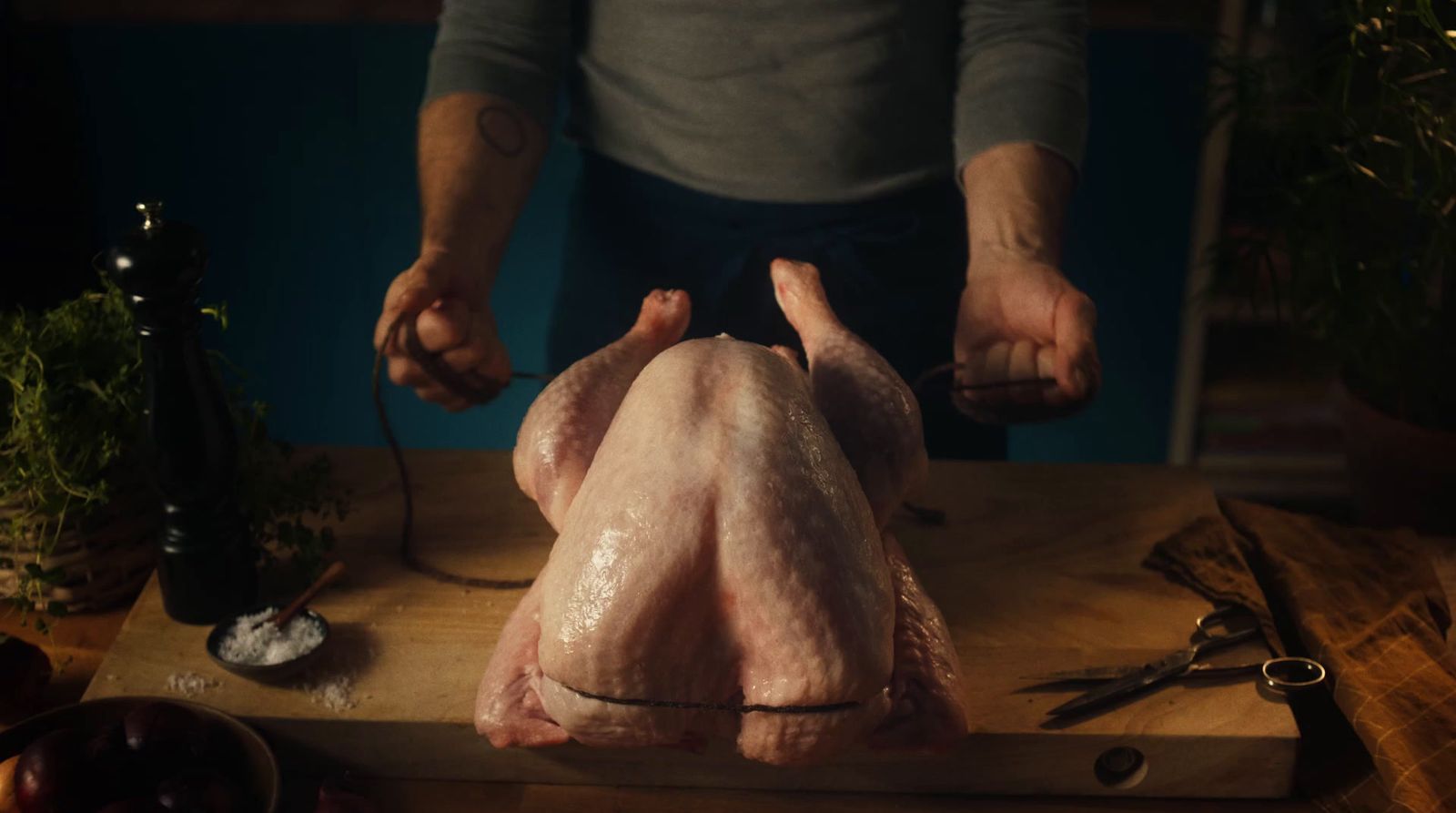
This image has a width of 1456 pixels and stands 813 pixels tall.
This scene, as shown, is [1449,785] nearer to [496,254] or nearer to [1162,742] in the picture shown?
[1162,742]

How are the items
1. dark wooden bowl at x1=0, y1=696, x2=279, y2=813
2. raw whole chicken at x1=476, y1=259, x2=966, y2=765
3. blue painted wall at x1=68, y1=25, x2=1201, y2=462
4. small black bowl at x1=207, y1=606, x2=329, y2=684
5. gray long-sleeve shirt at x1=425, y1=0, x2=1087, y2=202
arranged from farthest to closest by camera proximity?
blue painted wall at x1=68, y1=25, x2=1201, y2=462 → gray long-sleeve shirt at x1=425, y1=0, x2=1087, y2=202 → small black bowl at x1=207, y1=606, x2=329, y2=684 → dark wooden bowl at x1=0, y1=696, x2=279, y2=813 → raw whole chicken at x1=476, y1=259, x2=966, y2=765

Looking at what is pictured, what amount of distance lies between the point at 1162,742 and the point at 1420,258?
2.33 ft

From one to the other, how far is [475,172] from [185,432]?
1.30 feet

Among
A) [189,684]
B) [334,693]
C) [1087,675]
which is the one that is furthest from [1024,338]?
[189,684]

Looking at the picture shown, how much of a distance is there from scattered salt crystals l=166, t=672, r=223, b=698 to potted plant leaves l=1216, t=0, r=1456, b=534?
113 cm

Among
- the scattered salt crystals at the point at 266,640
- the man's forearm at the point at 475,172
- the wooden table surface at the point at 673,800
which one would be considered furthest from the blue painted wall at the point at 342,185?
the wooden table surface at the point at 673,800

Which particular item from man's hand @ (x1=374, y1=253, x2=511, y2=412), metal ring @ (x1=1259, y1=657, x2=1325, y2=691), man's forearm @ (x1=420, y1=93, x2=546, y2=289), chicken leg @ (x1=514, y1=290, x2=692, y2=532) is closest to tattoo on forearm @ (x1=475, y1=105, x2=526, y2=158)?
man's forearm @ (x1=420, y1=93, x2=546, y2=289)

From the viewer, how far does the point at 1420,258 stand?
1396 mm

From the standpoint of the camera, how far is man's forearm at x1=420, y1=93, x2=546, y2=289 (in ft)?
4.24

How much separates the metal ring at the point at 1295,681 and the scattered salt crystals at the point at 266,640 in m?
0.84

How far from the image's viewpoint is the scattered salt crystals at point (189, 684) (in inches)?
42.7

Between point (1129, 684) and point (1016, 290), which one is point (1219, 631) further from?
point (1016, 290)

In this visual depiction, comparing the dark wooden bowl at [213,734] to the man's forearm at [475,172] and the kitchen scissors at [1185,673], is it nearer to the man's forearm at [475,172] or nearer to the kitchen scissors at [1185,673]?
the man's forearm at [475,172]

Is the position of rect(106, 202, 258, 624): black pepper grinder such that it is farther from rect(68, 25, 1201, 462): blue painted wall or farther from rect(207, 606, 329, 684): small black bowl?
rect(68, 25, 1201, 462): blue painted wall
